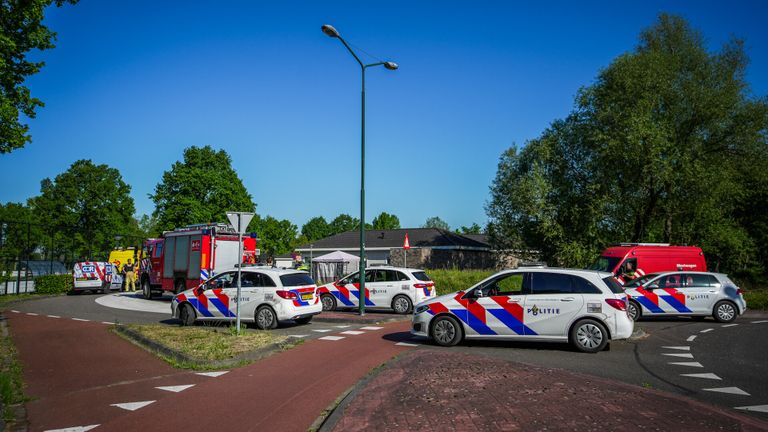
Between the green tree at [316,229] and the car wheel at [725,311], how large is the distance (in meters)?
105

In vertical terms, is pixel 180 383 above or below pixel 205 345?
below

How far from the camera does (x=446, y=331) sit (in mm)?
11039

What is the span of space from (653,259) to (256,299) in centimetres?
1530

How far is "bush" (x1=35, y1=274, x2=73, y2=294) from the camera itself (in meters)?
30.8

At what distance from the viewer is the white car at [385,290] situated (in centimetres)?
1780

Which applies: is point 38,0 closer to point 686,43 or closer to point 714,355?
point 714,355

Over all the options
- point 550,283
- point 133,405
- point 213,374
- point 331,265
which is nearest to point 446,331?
point 550,283

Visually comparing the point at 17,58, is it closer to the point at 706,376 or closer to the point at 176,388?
the point at 176,388

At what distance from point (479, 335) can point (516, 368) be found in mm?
2816

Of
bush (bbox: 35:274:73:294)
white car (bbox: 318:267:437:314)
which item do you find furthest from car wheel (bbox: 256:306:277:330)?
bush (bbox: 35:274:73:294)

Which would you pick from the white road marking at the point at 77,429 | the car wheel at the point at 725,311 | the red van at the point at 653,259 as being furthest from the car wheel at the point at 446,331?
the red van at the point at 653,259

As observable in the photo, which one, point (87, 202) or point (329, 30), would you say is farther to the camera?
point (87, 202)

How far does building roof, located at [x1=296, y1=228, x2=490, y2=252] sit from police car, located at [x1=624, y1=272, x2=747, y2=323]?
85.1 feet

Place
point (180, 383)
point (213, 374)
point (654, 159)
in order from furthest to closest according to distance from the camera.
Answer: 1. point (654, 159)
2. point (213, 374)
3. point (180, 383)
